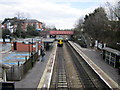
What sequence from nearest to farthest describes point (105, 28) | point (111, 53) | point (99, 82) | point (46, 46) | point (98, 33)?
point (99, 82) → point (111, 53) → point (46, 46) → point (105, 28) → point (98, 33)

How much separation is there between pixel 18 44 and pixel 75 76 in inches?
818

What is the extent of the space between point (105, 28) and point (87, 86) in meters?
30.3

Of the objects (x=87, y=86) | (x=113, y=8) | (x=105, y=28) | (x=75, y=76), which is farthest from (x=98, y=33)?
(x=87, y=86)

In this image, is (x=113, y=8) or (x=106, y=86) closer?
(x=106, y=86)

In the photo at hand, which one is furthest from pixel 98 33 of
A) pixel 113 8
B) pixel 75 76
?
pixel 75 76

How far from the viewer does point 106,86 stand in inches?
509

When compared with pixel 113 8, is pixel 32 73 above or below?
below

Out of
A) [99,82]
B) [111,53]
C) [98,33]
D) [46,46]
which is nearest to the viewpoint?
[99,82]

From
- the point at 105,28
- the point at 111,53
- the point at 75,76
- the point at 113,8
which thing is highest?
the point at 113,8

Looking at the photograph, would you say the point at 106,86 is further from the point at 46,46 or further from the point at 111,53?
the point at 46,46

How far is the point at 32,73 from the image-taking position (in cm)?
1652

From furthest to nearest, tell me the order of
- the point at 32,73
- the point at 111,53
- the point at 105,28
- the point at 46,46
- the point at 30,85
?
1. the point at 105,28
2. the point at 46,46
3. the point at 111,53
4. the point at 32,73
5. the point at 30,85

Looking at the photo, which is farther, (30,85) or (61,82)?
(61,82)

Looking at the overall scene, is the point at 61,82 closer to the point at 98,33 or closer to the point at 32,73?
the point at 32,73
